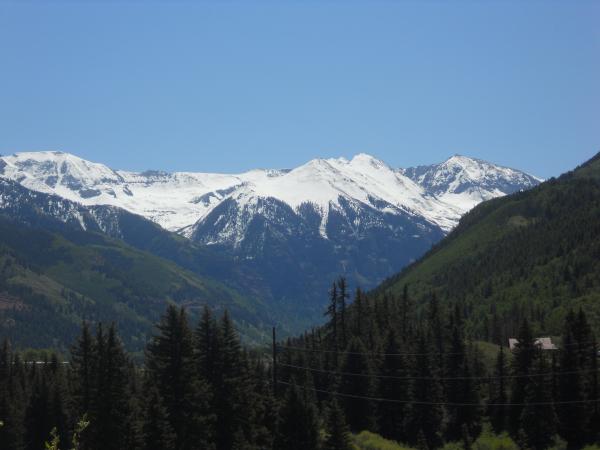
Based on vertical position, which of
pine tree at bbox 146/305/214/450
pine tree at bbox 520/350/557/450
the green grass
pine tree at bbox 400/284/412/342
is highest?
pine tree at bbox 400/284/412/342

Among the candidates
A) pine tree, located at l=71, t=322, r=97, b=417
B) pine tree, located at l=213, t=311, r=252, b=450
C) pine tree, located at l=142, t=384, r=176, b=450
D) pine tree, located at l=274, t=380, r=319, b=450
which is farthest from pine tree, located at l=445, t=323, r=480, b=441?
pine tree, located at l=71, t=322, r=97, b=417

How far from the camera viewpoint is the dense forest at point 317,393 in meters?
77.4

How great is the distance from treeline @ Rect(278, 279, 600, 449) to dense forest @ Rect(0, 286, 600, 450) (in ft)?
0.54

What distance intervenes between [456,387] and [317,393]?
23.7 meters

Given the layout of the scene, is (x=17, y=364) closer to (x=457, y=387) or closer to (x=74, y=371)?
(x=74, y=371)

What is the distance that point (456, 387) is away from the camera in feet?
359

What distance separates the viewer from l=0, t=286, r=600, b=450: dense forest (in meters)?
77.4

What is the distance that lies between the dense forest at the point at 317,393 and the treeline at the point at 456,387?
6.5 inches

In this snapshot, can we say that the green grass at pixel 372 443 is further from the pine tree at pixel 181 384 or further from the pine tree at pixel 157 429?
the pine tree at pixel 157 429

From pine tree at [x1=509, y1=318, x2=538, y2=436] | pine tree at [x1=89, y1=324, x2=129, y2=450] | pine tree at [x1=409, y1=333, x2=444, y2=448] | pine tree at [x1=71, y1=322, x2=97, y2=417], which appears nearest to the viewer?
pine tree at [x1=89, y1=324, x2=129, y2=450]

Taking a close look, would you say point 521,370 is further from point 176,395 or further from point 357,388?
point 176,395

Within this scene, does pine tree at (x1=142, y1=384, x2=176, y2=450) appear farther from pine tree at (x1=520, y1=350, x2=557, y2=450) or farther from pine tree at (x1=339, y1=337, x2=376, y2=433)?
pine tree at (x1=520, y1=350, x2=557, y2=450)

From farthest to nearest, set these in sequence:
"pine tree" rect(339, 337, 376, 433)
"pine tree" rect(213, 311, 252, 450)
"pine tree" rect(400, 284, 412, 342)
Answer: "pine tree" rect(400, 284, 412, 342), "pine tree" rect(339, 337, 376, 433), "pine tree" rect(213, 311, 252, 450)

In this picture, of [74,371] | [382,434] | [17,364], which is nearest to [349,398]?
[382,434]
